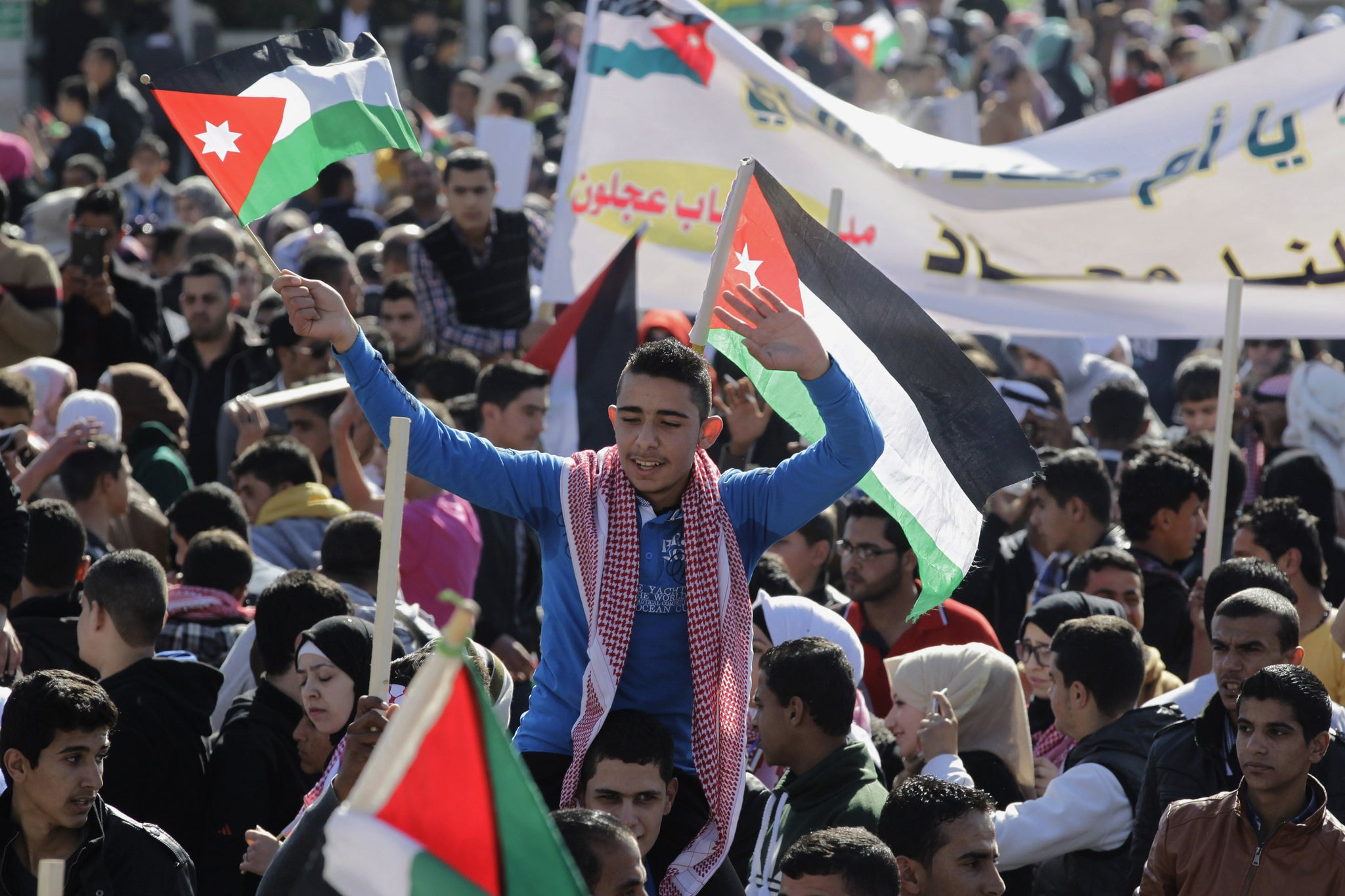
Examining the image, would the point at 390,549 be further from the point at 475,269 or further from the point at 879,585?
the point at 475,269

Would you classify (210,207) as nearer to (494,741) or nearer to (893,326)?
(893,326)

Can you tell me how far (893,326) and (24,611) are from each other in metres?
3.08

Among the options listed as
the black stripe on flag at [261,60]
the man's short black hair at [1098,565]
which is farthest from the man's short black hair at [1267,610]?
the black stripe on flag at [261,60]

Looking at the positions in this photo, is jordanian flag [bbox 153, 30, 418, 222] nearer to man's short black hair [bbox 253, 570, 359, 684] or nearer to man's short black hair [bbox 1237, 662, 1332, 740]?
man's short black hair [bbox 253, 570, 359, 684]

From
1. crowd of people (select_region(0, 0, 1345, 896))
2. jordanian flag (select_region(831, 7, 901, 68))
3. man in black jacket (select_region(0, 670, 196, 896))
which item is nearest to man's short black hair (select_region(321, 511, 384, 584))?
crowd of people (select_region(0, 0, 1345, 896))

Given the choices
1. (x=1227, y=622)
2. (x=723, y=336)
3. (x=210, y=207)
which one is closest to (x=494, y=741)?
(x=723, y=336)

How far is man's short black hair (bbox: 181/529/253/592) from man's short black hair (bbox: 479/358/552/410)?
1.54 metres

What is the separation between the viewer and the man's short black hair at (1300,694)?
439 cm

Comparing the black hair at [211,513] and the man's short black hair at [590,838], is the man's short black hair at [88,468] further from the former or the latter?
the man's short black hair at [590,838]

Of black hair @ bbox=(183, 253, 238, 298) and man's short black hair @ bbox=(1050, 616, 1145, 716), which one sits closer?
man's short black hair @ bbox=(1050, 616, 1145, 716)

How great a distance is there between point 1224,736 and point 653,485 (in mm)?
1805

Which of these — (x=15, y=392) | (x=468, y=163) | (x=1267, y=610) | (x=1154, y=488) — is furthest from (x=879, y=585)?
(x=468, y=163)

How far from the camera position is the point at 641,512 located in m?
4.25

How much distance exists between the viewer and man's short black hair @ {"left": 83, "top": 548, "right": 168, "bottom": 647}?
18.1ft
